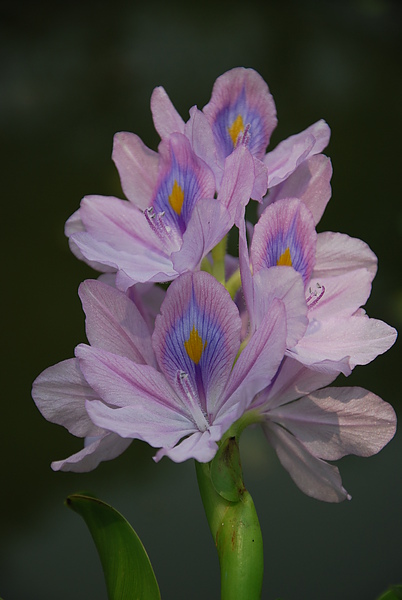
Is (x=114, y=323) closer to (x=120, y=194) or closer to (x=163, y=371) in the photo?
(x=163, y=371)

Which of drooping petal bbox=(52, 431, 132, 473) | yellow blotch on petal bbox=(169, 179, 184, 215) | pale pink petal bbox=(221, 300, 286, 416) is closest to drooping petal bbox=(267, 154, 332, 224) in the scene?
yellow blotch on petal bbox=(169, 179, 184, 215)

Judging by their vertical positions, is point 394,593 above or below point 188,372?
below

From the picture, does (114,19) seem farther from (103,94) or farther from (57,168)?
(57,168)

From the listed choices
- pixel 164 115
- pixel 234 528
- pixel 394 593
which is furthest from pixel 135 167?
pixel 394 593

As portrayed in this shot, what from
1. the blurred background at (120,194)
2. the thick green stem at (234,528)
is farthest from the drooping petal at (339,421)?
the blurred background at (120,194)

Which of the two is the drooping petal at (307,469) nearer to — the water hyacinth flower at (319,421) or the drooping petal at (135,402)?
the water hyacinth flower at (319,421)

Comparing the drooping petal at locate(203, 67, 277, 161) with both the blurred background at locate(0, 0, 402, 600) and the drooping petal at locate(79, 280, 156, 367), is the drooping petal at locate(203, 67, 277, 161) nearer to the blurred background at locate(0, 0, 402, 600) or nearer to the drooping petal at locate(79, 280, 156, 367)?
the drooping petal at locate(79, 280, 156, 367)
